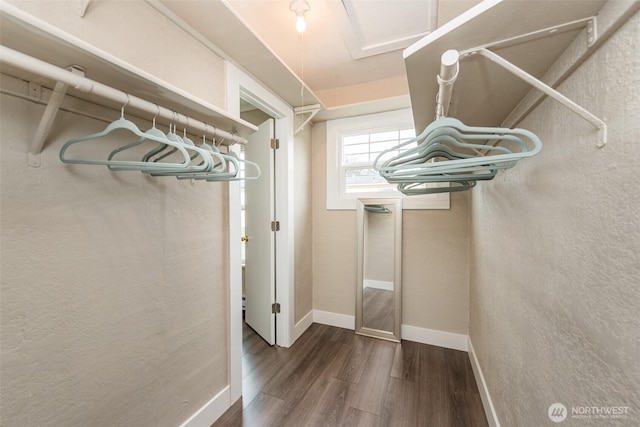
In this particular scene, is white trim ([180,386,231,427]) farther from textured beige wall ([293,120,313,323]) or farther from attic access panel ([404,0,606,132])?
attic access panel ([404,0,606,132])

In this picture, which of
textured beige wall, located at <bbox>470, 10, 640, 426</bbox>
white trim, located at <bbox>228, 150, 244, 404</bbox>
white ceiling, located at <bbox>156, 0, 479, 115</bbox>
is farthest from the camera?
white trim, located at <bbox>228, 150, 244, 404</bbox>

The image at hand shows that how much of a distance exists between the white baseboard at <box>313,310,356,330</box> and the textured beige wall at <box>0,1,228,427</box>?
144 centimetres

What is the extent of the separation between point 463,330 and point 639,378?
203 centimetres

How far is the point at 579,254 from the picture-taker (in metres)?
0.68

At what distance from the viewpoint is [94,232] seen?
968mm

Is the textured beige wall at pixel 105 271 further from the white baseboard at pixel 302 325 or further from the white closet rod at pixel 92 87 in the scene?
the white baseboard at pixel 302 325

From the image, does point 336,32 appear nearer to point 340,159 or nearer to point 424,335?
point 340,159

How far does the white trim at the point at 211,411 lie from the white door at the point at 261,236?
0.76 m

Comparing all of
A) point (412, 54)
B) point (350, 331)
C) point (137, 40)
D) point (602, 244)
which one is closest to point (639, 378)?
point (602, 244)

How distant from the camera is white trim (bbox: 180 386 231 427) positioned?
138 cm

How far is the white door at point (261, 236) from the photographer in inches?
91.1

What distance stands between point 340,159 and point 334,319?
1.78 m

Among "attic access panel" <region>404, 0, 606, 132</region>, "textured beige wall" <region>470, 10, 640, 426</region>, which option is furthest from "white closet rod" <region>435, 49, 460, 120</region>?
"textured beige wall" <region>470, 10, 640, 426</region>

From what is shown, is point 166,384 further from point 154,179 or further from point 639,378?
point 639,378
